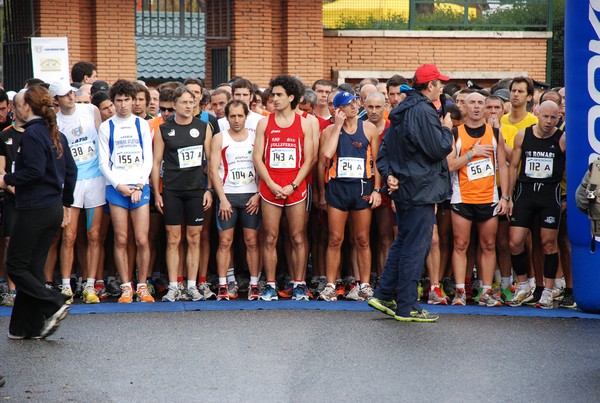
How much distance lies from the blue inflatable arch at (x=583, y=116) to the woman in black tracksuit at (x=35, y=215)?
4357mm

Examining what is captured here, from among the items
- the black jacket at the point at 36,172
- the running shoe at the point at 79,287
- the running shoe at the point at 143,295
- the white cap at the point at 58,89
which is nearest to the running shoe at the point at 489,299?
the running shoe at the point at 143,295

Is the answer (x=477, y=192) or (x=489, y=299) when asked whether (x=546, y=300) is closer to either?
(x=489, y=299)

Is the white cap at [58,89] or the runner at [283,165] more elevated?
the white cap at [58,89]

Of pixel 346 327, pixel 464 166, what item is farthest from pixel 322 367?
pixel 464 166

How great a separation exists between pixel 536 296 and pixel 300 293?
2458mm

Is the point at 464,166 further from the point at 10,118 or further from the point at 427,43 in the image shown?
the point at 427,43

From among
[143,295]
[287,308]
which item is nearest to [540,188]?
[287,308]

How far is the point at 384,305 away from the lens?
9625mm

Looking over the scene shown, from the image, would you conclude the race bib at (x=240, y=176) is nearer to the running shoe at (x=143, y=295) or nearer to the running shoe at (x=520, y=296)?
the running shoe at (x=143, y=295)

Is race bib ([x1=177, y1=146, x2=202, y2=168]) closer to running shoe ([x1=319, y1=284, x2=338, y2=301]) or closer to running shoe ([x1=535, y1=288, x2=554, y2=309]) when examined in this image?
running shoe ([x1=319, y1=284, x2=338, y2=301])

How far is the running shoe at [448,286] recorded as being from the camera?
11.2m

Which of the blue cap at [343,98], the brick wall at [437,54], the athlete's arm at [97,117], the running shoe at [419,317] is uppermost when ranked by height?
Result: the brick wall at [437,54]

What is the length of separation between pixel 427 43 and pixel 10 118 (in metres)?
16.3

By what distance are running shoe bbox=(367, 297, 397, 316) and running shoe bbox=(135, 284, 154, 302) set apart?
8.00 feet
